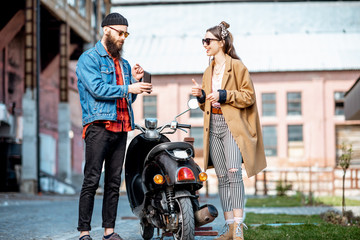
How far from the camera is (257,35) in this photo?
42.9 m

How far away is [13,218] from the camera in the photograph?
8.52 m

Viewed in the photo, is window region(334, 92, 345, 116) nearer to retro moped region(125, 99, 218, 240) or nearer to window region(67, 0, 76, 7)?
window region(67, 0, 76, 7)

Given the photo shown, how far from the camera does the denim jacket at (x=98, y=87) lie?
15.1 feet

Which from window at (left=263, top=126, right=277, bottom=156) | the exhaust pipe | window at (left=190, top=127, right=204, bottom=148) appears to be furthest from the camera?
window at (left=190, top=127, right=204, bottom=148)

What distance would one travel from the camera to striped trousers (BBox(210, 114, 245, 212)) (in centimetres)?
479

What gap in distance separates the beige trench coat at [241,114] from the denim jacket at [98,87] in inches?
31.4

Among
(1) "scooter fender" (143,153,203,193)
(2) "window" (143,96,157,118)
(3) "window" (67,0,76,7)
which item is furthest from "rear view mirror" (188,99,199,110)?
(2) "window" (143,96,157,118)

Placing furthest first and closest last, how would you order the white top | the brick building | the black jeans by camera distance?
the brick building, the white top, the black jeans

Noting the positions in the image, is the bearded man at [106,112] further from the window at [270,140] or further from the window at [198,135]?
the window at [198,135]

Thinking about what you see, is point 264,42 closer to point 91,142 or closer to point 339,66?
point 339,66

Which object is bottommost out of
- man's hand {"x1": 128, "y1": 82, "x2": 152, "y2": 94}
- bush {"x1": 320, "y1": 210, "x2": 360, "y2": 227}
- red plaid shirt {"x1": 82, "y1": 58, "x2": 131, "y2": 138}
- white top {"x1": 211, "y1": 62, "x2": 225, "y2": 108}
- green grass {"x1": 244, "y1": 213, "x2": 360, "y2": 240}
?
bush {"x1": 320, "y1": 210, "x2": 360, "y2": 227}

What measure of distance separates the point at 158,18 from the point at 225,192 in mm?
42676

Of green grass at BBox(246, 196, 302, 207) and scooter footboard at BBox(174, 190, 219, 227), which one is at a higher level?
scooter footboard at BBox(174, 190, 219, 227)

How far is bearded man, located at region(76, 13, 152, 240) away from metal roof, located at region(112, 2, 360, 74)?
113 feet
